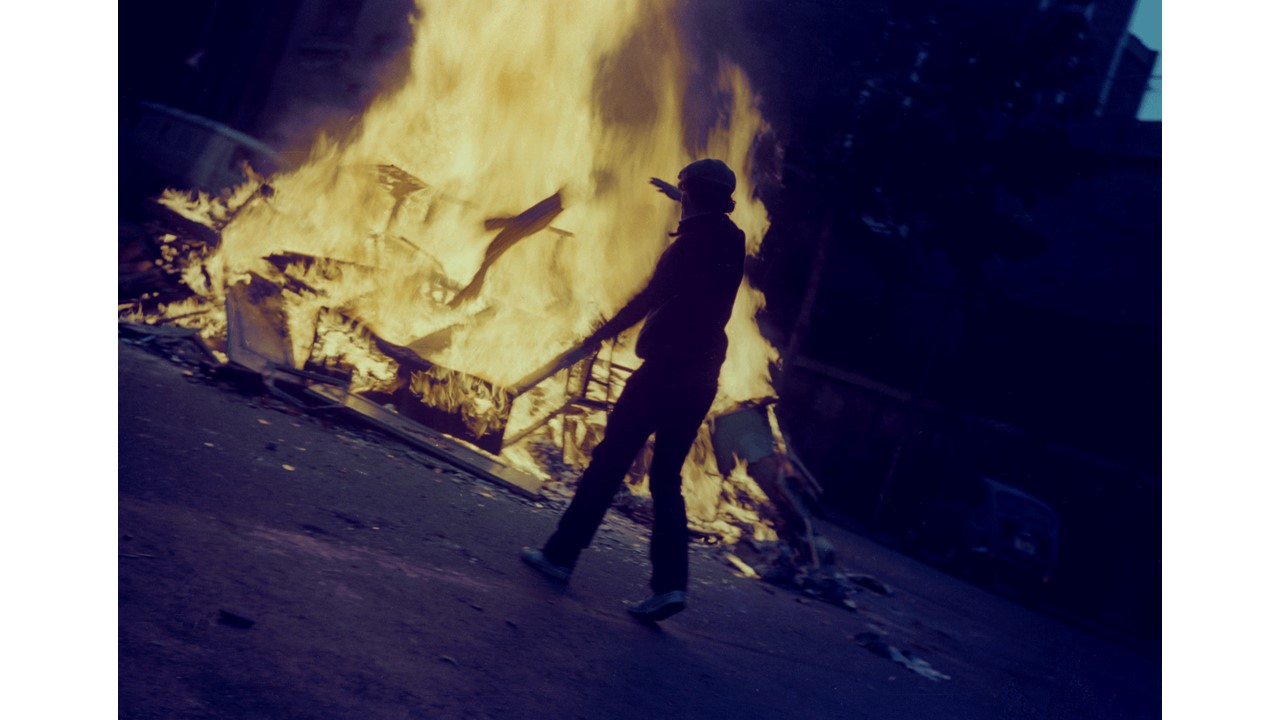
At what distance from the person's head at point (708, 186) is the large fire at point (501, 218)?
94.2 inches

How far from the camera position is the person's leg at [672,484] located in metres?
4.05

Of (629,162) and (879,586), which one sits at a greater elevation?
(629,162)

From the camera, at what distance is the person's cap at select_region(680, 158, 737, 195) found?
163 inches

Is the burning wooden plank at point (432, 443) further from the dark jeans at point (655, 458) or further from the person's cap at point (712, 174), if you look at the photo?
the person's cap at point (712, 174)

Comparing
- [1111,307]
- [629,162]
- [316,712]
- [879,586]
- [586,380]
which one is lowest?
[879,586]

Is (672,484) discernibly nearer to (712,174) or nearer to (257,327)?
(712,174)

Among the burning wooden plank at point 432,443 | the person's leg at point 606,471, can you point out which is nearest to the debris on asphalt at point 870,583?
the burning wooden plank at point 432,443

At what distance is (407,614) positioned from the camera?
3125 millimetres

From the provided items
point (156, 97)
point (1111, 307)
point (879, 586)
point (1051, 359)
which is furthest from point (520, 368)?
point (1051, 359)

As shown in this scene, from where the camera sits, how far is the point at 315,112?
1130 centimetres

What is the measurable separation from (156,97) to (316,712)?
3236 mm

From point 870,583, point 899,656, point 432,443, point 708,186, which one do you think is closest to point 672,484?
point 708,186

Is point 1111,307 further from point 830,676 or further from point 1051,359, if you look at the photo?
point 830,676

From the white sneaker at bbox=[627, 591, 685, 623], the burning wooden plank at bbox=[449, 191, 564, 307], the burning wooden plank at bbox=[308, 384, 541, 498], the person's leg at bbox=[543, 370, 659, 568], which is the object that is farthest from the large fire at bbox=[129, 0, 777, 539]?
the white sneaker at bbox=[627, 591, 685, 623]
